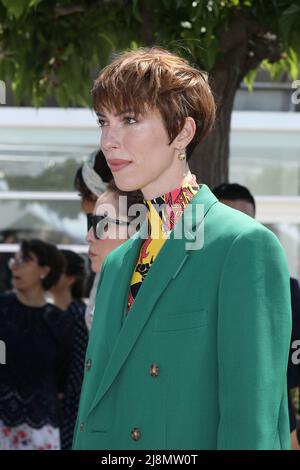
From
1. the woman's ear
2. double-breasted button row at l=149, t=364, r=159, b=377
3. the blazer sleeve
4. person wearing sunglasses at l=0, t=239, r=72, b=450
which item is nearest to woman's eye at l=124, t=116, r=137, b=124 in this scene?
the woman's ear

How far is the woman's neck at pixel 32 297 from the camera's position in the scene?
17.8ft

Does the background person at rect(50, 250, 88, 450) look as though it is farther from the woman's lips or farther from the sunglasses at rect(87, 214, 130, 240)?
the woman's lips

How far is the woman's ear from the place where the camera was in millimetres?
2281

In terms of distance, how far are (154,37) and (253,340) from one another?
9.61 feet

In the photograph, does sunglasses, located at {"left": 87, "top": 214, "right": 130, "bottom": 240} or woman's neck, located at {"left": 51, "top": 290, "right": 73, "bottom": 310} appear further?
woman's neck, located at {"left": 51, "top": 290, "right": 73, "bottom": 310}

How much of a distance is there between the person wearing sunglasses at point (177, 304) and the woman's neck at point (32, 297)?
3045 millimetres

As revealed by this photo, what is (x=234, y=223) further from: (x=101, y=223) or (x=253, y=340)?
(x=101, y=223)

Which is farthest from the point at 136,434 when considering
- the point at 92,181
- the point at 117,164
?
the point at 92,181

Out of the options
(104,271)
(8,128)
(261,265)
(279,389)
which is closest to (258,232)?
(261,265)

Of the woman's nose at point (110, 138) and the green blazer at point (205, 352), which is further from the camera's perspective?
the woman's nose at point (110, 138)

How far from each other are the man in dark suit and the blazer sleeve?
4.93 feet

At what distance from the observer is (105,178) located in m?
3.82

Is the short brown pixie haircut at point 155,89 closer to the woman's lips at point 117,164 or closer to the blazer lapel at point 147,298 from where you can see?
the woman's lips at point 117,164

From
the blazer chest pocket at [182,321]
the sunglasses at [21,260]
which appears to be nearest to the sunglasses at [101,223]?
the blazer chest pocket at [182,321]
